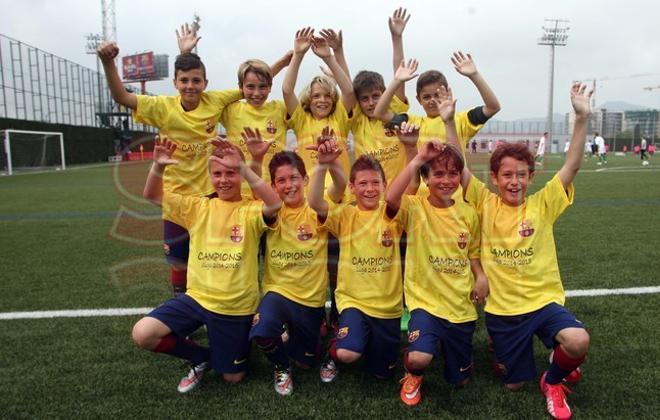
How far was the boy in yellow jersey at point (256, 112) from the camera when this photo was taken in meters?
3.93

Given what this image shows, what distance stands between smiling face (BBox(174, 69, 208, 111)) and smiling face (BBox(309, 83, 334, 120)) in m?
0.85

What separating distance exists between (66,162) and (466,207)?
37203mm

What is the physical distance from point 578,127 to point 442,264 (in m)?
1.16

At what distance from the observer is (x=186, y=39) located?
4.38 meters

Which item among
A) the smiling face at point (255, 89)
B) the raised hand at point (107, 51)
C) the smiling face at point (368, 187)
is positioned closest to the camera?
the smiling face at point (368, 187)

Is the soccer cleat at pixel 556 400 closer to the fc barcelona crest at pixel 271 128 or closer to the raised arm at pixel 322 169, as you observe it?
the raised arm at pixel 322 169

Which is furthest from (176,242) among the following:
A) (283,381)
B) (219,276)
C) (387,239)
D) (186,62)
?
(387,239)

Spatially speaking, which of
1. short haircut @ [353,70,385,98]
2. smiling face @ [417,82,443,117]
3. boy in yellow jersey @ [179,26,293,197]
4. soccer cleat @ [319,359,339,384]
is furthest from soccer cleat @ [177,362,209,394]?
smiling face @ [417,82,443,117]

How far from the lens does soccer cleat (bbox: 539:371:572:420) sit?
2717 mm

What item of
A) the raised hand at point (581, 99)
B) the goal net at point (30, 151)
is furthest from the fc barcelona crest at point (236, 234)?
the goal net at point (30, 151)

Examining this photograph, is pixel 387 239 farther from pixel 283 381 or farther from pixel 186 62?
pixel 186 62

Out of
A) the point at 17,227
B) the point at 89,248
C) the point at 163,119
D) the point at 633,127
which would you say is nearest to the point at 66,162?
the point at 17,227

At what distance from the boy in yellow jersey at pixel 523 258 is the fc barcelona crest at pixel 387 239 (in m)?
0.60

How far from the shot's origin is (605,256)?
6285mm
